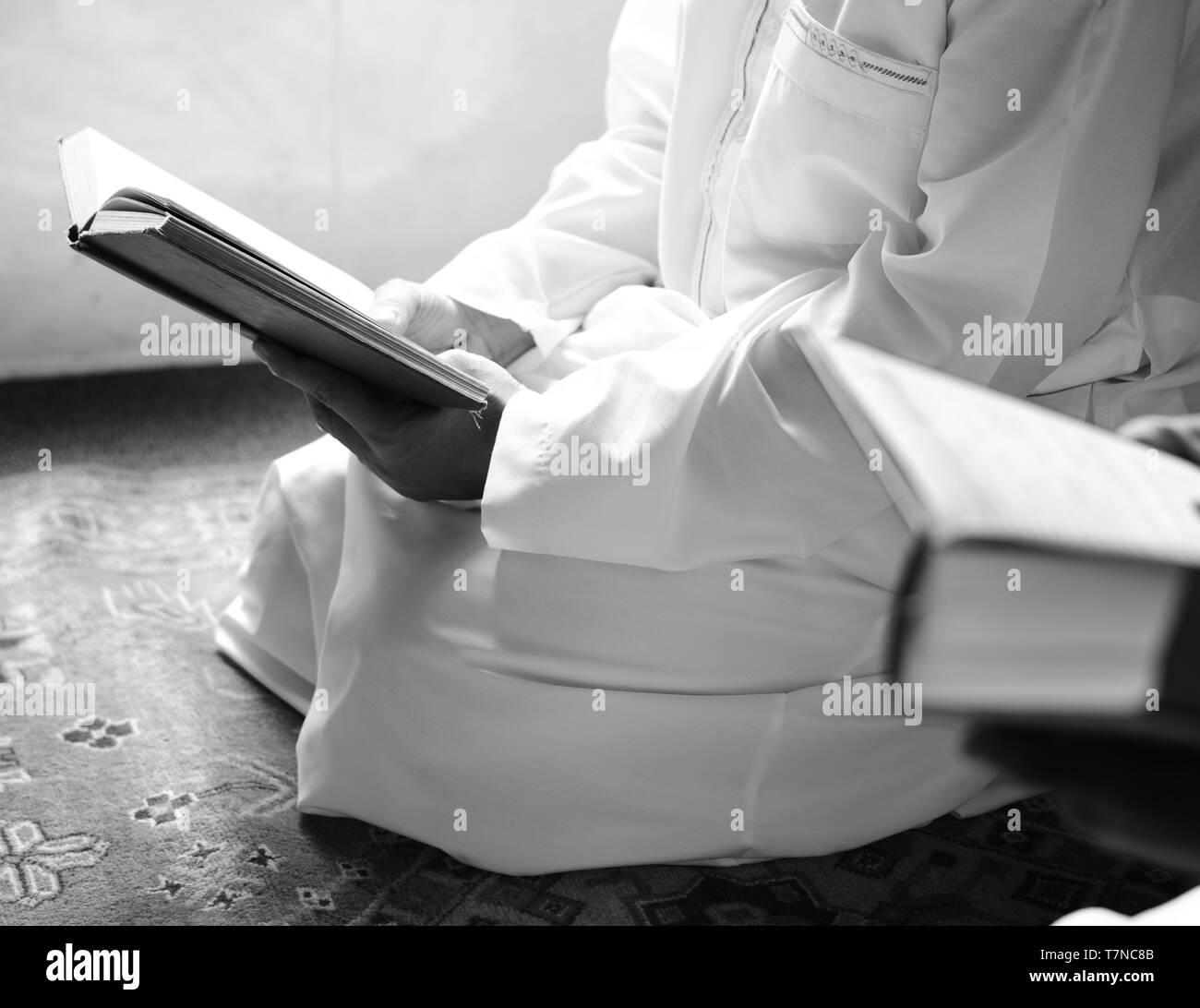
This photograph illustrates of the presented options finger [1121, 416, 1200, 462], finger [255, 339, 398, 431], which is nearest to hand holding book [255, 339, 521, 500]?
finger [255, 339, 398, 431]

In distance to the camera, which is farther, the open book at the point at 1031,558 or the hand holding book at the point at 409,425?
the hand holding book at the point at 409,425

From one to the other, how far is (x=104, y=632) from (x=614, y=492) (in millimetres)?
956

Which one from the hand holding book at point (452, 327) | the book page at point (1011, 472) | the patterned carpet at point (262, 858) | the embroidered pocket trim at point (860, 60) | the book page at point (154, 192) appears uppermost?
the embroidered pocket trim at point (860, 60)

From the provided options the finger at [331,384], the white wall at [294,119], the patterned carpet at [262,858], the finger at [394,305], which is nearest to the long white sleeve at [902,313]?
the finger at [331,384]

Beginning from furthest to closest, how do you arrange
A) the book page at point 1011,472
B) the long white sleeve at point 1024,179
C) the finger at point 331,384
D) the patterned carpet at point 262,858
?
the patterned carpet at point 262,858, the finger at point 331,384, the long white sleeve at point 1024,179, the book page at point 1011,472

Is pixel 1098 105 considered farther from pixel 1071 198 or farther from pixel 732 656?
pixel 732 656

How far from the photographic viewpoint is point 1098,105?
1035 millimetres

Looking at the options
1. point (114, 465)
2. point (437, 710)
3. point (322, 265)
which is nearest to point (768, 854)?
point (437, 710)

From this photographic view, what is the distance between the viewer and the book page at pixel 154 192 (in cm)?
111

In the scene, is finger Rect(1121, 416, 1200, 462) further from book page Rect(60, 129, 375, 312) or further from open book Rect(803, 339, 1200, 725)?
book page Rect(60, 129, 375, 312)

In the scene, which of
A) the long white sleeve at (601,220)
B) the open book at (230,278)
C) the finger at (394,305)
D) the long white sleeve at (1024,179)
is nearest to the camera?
the open book at (230,278)

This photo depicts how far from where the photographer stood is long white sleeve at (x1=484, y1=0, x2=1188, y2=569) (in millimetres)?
1037

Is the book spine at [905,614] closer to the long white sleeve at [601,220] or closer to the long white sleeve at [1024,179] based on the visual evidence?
the long white sleeve at [1024,179]

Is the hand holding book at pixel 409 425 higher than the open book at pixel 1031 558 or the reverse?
higher
